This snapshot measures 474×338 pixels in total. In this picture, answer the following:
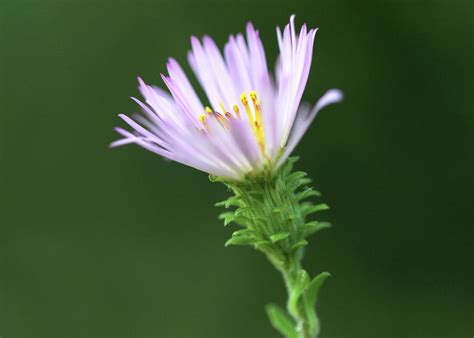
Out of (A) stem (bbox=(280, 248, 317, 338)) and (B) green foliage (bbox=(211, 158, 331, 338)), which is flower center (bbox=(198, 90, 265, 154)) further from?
(A) stem (bbox=(280, 248, 317, 338))

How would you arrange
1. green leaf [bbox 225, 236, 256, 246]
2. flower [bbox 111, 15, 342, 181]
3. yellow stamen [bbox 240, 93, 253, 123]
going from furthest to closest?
1. yellow stamen [bbox 240, 93, 253, 123]
2. green leaf [bbox 225, 236, 256, 246]
3. flower [bbox 111, 15, 342, 181]

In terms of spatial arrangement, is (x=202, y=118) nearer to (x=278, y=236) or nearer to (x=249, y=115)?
(x=249, y=115)

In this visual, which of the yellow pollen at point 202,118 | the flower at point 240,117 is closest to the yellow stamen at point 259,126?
the flower at point 240,117

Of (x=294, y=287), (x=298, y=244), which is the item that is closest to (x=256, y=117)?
(x=298, y=244)

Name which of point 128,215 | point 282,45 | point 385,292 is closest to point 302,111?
point 282,45

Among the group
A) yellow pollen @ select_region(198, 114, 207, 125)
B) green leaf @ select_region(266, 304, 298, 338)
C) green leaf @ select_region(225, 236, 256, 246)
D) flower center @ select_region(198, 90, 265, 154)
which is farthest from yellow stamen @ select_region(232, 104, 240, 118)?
green leaf @ select_region(266, 304, 298, 338)

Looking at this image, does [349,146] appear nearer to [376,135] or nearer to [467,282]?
[376,135]

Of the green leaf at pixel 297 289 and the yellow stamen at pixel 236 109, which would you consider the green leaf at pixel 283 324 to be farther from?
the yellow stamen at pixel 236 109
